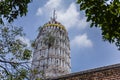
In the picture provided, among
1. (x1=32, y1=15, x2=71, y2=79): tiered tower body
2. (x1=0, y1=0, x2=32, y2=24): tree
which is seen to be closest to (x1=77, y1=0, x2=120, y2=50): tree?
(x1=0, y1=0, x2=32, y2=24): tree

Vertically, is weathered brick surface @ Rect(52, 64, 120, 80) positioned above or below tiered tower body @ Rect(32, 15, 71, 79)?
below

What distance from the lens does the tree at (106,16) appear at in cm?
574

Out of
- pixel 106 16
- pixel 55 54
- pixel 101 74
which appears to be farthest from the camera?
pixel 55 54

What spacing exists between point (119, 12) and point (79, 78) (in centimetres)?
447

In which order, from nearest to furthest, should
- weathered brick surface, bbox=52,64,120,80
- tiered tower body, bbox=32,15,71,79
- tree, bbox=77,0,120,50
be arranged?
tree, bbox=77,0,120,50 < weathered brick surface, bbox=52,64,120,80 < tiered tower body, bbox=32,15,71,79

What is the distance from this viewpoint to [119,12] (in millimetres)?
5734

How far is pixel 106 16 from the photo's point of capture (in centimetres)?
575

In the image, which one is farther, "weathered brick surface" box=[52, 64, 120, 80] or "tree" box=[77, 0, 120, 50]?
"weathered brick surface" box=[52, 64, 120, 80]

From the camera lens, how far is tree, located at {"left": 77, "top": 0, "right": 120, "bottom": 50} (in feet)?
18.8

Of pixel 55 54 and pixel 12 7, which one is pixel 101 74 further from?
pixel 55 54

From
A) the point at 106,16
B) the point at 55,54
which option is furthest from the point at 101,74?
the point at 55,54

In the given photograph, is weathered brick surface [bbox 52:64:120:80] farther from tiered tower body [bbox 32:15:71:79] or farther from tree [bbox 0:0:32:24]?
tiered tower body [bbox 32:15:71:79]

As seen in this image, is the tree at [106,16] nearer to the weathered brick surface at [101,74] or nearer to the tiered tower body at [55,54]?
the weathered brick surface at [101,74]

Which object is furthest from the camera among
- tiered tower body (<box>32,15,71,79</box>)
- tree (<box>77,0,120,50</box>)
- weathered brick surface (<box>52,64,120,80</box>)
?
tiered tower body (<box>32,15,71,79</box>)
